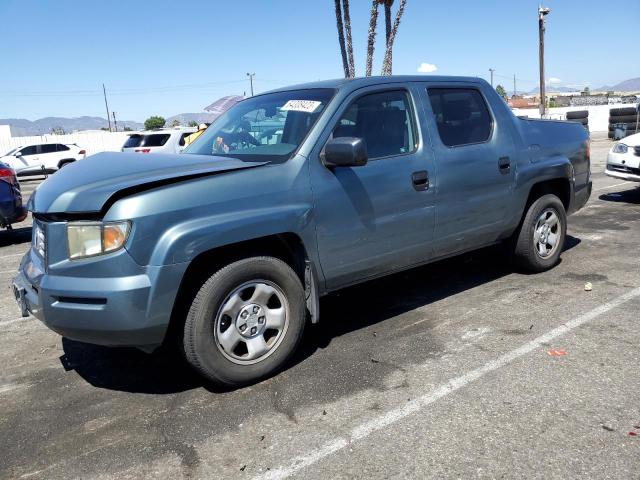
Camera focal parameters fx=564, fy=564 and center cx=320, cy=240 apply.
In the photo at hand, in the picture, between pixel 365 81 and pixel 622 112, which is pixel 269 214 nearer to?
pixel 365 81

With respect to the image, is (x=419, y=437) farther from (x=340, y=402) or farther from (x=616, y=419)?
(x=616, y=419)

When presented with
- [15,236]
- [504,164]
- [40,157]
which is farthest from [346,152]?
[40,157]

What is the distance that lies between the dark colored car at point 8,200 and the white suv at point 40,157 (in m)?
18.6

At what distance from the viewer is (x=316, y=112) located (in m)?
3.88

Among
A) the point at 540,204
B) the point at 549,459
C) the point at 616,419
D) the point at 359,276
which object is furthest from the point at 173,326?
the point at 540,204

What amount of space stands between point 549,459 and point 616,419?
1.83ft

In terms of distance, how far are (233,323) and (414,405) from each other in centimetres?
114

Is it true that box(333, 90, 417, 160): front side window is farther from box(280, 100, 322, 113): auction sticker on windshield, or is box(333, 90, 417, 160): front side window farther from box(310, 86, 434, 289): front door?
box(280, 100, 322, 113): auction sticker on windshield

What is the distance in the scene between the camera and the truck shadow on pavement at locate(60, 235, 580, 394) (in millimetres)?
3662

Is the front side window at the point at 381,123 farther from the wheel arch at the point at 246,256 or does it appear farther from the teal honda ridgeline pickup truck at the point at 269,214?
the wheel arch at the point at 246,256

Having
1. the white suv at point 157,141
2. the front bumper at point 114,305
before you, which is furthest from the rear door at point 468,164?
the white suv at point 157,141

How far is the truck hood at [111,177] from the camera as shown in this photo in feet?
9.98

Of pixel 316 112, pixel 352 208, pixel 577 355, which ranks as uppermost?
pixel 316 112

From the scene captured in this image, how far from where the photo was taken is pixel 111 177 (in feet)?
10.6
